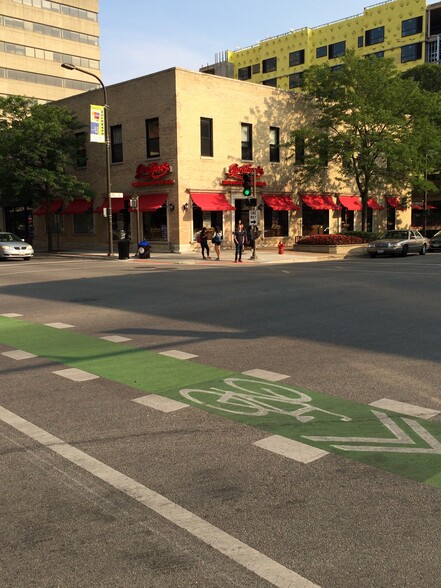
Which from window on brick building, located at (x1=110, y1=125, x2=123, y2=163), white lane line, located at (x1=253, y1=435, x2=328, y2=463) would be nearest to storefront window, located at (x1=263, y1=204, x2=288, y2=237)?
window on brick building, located at (x1=110, y1=125, x2=123, y2=163)

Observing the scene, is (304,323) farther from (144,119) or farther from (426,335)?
(144,119)

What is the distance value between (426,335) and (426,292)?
209 inches

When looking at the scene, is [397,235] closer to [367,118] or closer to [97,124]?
[367,118]

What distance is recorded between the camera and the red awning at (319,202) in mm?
37188

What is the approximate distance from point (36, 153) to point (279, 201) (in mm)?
15077

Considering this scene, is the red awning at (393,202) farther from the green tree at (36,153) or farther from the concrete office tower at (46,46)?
the concrete office tower at (46,46)

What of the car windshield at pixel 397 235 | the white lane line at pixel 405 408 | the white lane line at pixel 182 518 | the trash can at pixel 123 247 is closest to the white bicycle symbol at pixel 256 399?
the white lane line at pixel 405 408

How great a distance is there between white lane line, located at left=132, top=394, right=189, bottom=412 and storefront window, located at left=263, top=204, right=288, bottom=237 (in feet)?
101

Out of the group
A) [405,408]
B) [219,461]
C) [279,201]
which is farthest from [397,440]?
[279,201]

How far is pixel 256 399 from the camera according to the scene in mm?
5352

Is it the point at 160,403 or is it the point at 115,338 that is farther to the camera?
the point at 115,338

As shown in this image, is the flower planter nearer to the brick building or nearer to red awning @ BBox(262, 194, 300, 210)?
red awning @ BBox(262, 194, 300, 210)

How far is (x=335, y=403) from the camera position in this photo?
520cm

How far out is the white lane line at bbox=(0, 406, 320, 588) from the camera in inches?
106
